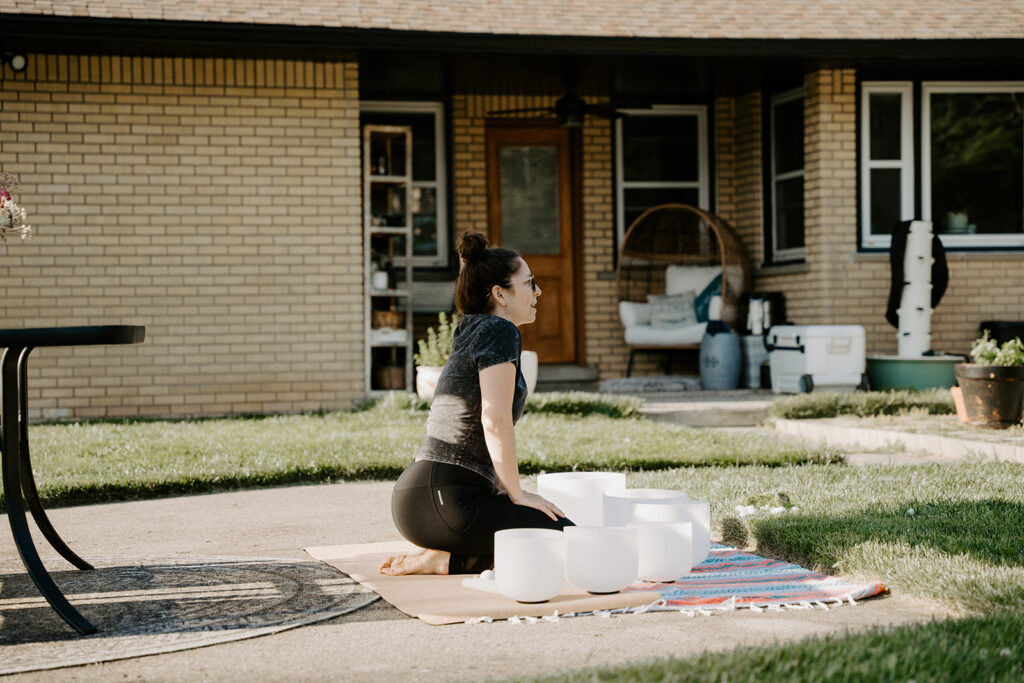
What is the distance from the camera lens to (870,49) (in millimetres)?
10094

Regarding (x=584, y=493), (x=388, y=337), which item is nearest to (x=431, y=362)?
(x=388, y=337)

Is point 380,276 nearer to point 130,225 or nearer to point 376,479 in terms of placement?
point 130,225

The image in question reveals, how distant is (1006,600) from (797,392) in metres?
6.90

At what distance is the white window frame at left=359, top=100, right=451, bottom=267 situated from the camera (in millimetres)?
11719

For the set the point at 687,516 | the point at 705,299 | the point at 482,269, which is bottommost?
the point at 687,516

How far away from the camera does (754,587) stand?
376 centimetres

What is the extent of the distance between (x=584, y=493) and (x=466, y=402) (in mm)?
594

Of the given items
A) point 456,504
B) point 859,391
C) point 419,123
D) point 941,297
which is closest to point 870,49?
point 941,297

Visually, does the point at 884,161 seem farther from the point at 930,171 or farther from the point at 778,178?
the point at 778,178

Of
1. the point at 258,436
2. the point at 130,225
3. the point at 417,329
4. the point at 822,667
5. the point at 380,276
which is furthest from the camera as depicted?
the point at 417,329

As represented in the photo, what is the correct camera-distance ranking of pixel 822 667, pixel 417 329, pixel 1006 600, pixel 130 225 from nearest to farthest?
pixel 822 667 < pixel 1006 600 < pixel 130 225 < pixel 417 329

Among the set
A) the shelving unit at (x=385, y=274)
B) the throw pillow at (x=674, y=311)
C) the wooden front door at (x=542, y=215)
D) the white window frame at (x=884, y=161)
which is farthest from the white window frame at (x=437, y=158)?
the white window frame at (x=884, y=161)

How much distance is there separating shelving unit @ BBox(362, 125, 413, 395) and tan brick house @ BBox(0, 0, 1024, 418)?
0.20 meters

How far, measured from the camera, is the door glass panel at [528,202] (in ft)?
39.8
